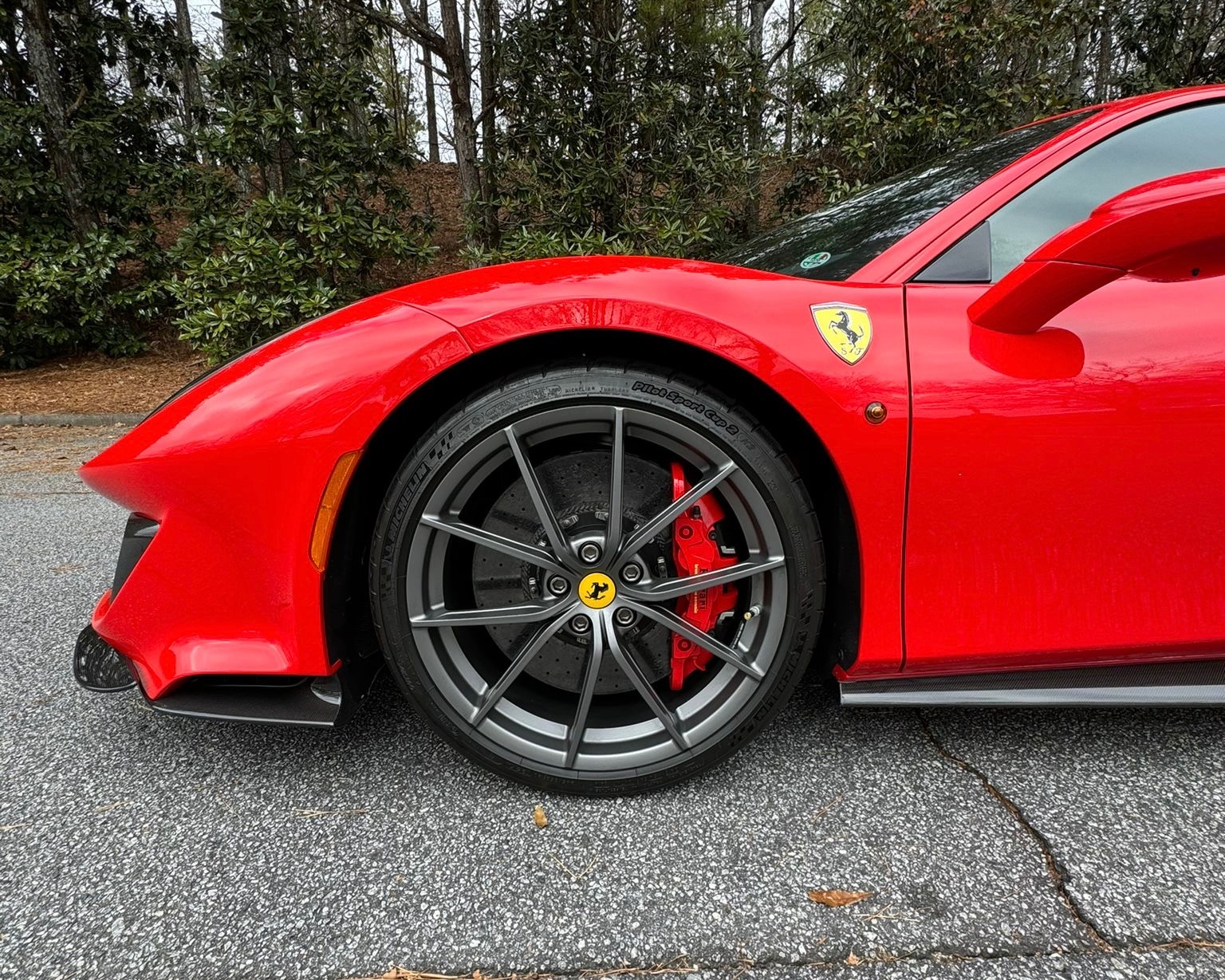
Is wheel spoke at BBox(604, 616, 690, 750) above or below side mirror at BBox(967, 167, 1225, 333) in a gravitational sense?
below

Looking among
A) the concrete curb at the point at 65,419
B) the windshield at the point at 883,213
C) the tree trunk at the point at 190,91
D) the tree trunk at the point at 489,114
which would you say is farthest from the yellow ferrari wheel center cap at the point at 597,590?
the tree trunk at the point at 190,91

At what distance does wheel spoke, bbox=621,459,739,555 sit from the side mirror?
0.54 meters

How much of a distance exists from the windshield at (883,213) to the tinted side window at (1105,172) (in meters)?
0.12

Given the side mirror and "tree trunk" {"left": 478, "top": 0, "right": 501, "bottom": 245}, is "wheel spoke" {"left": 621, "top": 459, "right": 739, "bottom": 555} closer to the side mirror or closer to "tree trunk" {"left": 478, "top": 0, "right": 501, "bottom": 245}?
the side mirror

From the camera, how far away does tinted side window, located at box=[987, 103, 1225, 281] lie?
1316 mm

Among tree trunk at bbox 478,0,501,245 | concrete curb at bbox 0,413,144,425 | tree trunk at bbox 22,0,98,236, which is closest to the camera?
concrete curb at bbox 0,413,144,425

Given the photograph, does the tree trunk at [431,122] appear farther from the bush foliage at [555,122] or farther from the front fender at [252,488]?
the front fender at [252,488]

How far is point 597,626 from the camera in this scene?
1297 millimetres

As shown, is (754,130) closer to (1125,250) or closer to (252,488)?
(1125,250)

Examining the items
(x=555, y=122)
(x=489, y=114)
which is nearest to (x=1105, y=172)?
(x=555, y=122)

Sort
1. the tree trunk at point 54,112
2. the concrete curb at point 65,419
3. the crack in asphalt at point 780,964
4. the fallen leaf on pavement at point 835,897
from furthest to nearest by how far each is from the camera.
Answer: the tree trunk at point 54,112 < the concrete curb at point 65,419 < the fallen leaf on pavement at point 835,897 < the crack in asphalt at point 780,964

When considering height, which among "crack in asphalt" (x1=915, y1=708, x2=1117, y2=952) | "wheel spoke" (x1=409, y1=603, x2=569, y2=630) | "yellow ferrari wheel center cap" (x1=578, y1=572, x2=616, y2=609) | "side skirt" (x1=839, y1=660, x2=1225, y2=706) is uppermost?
"yellow ferrari wheel center cap" (x1=578, y1=572, x2=616, y2=609)

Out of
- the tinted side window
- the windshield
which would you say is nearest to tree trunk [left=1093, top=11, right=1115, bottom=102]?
the windshield

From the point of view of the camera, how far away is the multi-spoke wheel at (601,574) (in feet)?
4.12
